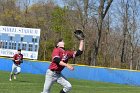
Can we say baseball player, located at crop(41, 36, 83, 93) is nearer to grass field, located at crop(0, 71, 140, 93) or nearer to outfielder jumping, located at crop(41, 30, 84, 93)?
outfielder jumping, located at crop(41, 30, 84, 93)

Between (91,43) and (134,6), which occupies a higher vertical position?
(134,6)

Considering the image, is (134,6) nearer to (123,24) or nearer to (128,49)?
(123,24)

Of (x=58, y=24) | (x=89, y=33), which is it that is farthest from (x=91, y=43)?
(x=58, y=24)

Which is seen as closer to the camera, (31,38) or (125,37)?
(31,38)

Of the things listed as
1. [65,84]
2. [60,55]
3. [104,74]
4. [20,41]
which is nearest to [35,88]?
[65,84]

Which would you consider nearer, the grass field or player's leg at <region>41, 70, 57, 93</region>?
player's leg at <region>41, 70, 57, 93</region>

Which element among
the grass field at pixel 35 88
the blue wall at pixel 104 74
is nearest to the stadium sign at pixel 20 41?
the blue wall at pixel 104 74

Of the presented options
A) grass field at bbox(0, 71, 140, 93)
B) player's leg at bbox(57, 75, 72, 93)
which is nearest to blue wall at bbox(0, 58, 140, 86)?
grass field at bbox(0, 71, 140, 93)

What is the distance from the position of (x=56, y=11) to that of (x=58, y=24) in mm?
2145

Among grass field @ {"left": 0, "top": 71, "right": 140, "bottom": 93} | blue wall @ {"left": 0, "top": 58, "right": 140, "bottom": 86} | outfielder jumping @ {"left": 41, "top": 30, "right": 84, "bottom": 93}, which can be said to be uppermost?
outfielder jumping @ {"left": 41, "top": 30, "right": 84, "bottom": 93}

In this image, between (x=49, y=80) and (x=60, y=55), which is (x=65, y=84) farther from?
(x=60, y=55)

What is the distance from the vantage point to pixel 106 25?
75125 mm

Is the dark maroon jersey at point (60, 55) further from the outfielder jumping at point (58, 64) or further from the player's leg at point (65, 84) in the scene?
the player's leg at point (65, 84)

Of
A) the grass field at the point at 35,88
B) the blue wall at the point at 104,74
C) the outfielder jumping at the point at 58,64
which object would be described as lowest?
the blue wall at the point at 104,74
